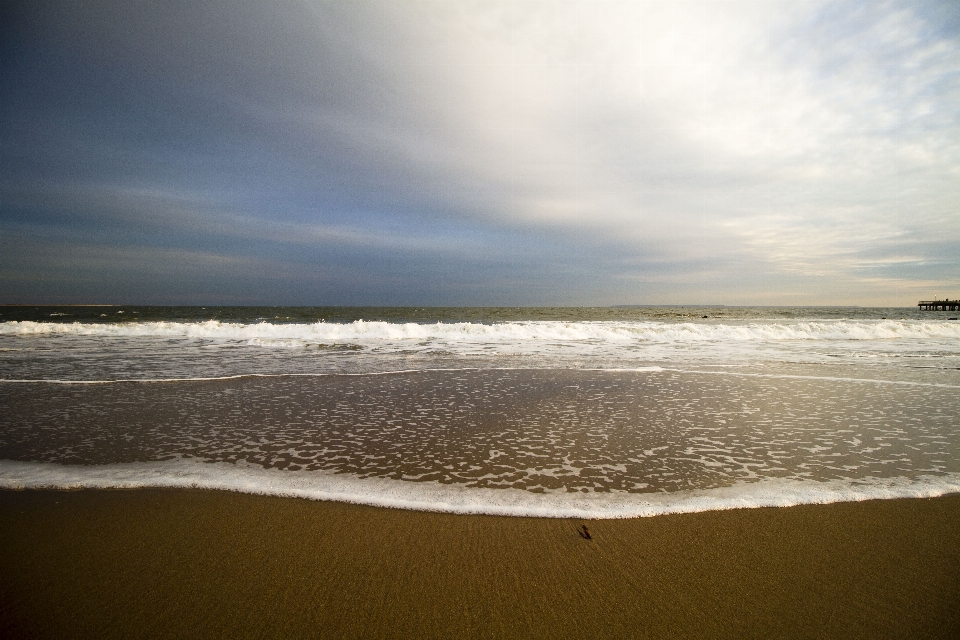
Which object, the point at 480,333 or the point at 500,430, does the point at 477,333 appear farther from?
the point at 500,430

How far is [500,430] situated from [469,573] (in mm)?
3618

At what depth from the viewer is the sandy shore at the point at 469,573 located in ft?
8.42

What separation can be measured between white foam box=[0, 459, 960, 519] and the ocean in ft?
0.08

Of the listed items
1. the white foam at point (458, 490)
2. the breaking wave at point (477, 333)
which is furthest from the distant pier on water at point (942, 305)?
the white foam at point (458, 490)

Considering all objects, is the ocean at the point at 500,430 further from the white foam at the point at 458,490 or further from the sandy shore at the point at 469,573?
the sandy shore at the point at 469,573

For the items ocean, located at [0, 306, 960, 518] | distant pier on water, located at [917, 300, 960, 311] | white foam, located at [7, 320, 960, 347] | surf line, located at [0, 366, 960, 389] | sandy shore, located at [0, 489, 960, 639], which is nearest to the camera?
sandy shore, located at [0, 489, 960, 639]

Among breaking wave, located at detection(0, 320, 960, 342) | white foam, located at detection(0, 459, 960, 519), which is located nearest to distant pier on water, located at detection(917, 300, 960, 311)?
breaking wave, located at detection(0, 320, 960, 342)

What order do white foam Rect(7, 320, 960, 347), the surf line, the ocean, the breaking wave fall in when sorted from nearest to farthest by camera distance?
1. the ocean
2. the surf line
3. the breaking wave
4. white foam Rect(7, 320, 960, 347)

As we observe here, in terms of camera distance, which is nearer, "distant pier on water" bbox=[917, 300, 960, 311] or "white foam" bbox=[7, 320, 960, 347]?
"white foam" bbox=[7, 320, 960, 347]

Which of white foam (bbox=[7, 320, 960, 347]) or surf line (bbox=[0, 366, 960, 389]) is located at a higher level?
A: white foam (bbox=[7, 320, 960, 347])

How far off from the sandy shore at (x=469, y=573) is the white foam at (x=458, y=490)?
0.59ft

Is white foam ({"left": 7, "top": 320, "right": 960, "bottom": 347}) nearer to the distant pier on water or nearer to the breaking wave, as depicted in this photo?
the breaking wave

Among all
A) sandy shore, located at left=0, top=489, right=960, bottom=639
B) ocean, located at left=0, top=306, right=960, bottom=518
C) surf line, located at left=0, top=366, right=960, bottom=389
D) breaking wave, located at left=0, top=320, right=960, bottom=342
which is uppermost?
breaking wave, located at left=0, top=320, right=960, bottom=342

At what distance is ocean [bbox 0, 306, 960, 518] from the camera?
449 centimetres
